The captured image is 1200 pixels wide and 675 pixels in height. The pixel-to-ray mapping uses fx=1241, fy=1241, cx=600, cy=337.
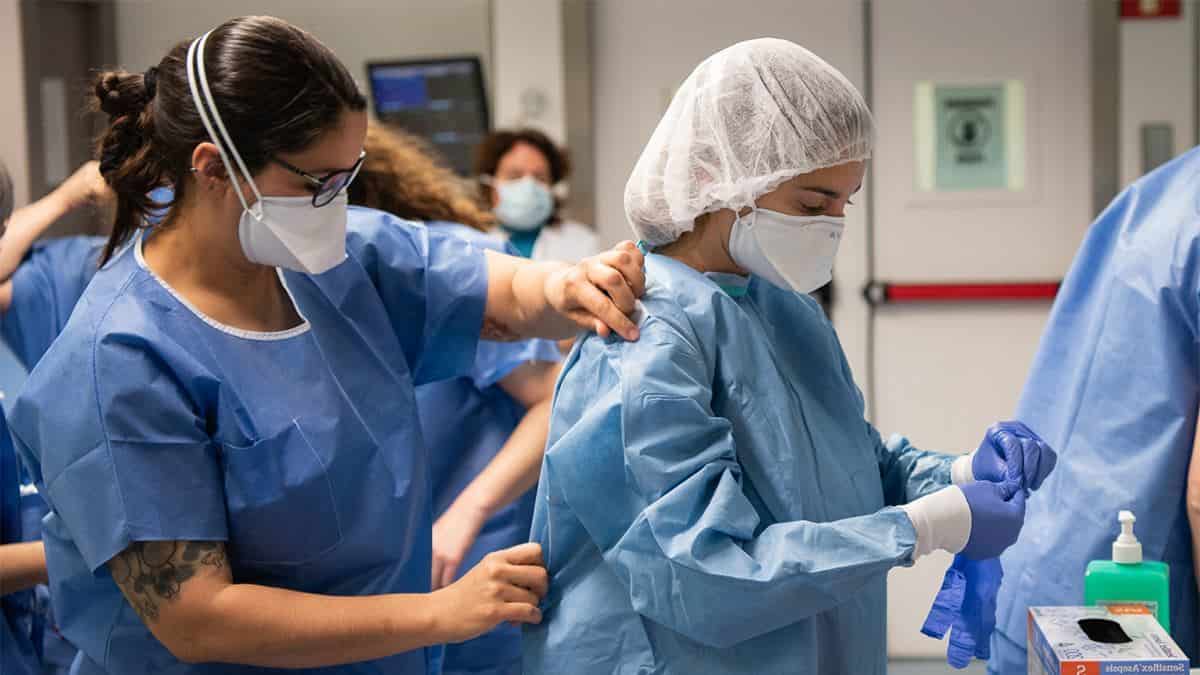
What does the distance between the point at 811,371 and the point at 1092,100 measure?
2.71m

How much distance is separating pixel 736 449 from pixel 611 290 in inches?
7.5

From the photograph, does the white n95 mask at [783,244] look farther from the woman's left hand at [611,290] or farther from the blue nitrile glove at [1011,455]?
the blue nitrile glove at [1011,455]

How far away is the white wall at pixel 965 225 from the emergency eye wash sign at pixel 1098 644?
96.6 inches

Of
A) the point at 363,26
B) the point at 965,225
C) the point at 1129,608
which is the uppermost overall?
the point at 363,26

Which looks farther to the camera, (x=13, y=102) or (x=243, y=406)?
(x=13, y=102)

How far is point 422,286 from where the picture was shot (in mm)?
1561

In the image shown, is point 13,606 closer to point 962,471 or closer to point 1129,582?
point 962,471

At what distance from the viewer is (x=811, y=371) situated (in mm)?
1280

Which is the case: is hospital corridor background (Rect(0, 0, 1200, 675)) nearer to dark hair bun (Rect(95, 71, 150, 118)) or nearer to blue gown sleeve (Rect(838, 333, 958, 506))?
dark hair bun (Rect(95, 71, 150, 118))

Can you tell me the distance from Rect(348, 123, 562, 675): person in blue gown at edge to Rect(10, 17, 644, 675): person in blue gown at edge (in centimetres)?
37

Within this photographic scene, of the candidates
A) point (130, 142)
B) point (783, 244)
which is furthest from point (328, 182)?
point (783, 244)

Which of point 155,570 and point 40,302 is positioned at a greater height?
point 40,302

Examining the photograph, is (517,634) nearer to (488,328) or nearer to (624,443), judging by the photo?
(488,328)

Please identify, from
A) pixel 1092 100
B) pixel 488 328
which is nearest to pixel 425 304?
pixel 488 328
